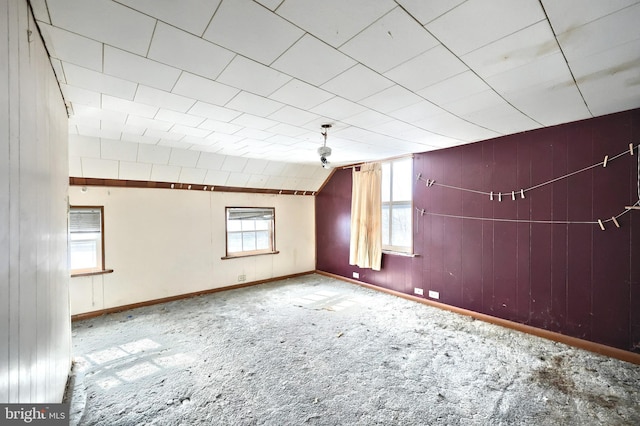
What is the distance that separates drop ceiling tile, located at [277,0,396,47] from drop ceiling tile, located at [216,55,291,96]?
18.8 inches

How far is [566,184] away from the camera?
2885 mm

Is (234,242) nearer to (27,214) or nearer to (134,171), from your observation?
(134,171)

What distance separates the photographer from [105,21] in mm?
1299

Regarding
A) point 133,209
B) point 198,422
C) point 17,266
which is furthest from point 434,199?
point 133,209

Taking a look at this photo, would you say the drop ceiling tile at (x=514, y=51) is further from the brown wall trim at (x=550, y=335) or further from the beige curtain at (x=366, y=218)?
the beige curtain at (x=366, y=218)

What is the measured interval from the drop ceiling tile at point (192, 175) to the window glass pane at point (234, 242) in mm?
1201

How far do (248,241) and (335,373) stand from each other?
11.6 ft

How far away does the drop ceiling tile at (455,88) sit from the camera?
1865mm

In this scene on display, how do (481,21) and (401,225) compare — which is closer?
(481,21)

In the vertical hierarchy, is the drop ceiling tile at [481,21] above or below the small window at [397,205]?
above

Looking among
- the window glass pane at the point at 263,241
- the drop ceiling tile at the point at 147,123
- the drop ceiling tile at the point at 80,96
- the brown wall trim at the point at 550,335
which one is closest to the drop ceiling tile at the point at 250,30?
the drop ceiling tile at the point at 80,96

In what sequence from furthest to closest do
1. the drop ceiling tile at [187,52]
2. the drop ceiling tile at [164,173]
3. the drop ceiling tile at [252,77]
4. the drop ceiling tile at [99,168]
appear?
the drop ceiling tile at [164,173], the drop ceiling tile at [99,168], the drop ceiling tile at [252,77], the drop ceiling tile at [187,52]

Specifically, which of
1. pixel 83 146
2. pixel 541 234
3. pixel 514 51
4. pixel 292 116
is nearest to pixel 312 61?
pixel 292 116

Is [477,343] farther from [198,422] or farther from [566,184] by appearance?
[198,422]
